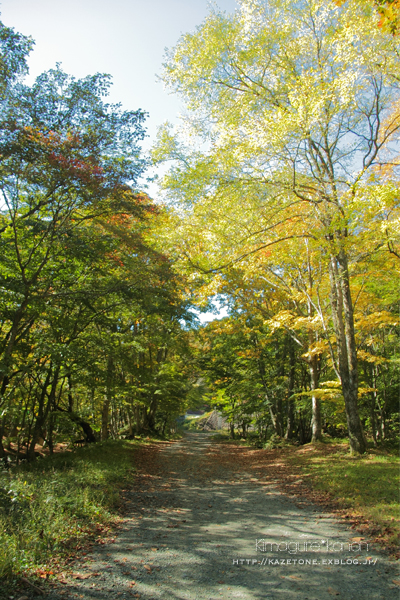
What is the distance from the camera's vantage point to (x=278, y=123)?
7.48 m

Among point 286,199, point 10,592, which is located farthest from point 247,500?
point 286,199

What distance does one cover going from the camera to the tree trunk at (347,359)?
9734 millimetres

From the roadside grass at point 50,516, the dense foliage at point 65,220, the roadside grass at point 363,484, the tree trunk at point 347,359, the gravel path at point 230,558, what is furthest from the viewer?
the tree trunk at point 347,359

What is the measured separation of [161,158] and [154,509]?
9.37m

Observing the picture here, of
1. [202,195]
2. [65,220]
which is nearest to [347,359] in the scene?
[202,195]

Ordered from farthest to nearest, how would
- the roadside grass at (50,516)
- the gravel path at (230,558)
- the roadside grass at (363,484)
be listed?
the roadside grass at (363,484) < the roadside grass at (50,516) < the gravel path at (230,558)

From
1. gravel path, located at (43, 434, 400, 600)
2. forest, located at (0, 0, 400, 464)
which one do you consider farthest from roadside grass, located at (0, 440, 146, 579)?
forest, located at (0, 0, 400, 464)

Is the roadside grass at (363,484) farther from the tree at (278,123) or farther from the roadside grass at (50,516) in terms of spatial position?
the roadside grass at (50,516)

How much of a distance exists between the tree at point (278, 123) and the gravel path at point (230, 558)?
231 inches

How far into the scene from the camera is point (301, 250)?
12.4m

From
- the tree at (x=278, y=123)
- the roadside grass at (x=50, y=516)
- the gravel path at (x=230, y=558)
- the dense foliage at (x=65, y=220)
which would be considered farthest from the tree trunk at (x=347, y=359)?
the roadside grass at (x=50, y=516)

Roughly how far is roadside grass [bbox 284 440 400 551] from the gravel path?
0.41 meters

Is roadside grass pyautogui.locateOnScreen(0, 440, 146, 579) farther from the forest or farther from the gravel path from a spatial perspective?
the forest

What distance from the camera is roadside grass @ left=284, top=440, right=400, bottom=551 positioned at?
455 centimetres
